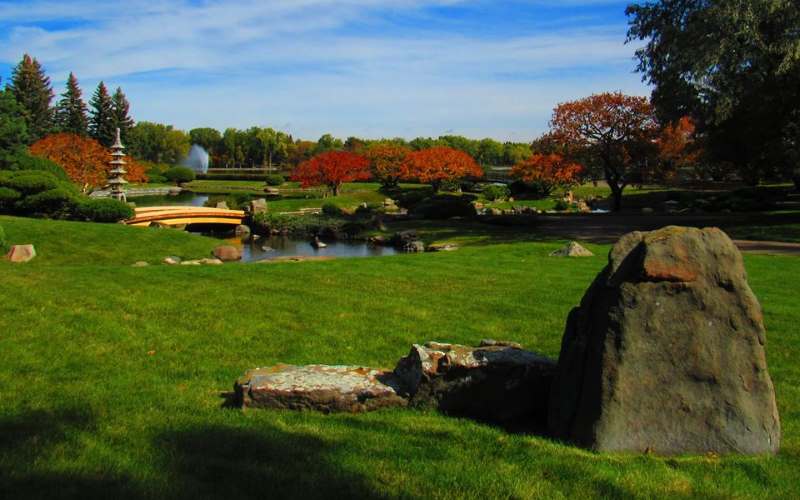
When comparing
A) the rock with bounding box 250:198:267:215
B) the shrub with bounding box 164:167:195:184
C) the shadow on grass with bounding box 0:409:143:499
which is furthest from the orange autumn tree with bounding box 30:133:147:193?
the shadow on grass with bounding box 0:409:143:499

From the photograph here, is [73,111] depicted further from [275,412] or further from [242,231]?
[275,412]

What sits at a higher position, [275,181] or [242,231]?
[275,181]

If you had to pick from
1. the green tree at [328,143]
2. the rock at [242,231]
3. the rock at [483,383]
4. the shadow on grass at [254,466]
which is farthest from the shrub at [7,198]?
the green tree at [328,143]

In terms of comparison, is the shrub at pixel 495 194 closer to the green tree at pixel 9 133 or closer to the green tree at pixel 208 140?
the green tree at pixel 9 133

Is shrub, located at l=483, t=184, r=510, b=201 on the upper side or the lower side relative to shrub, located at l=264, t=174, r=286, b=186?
lower

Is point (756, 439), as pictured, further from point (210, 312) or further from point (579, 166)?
point (579, 166)

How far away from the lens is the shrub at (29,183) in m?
25.8

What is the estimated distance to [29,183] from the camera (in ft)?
84.8

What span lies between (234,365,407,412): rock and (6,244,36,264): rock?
1474cm

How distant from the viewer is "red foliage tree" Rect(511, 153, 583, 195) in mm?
40531

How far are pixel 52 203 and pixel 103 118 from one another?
191 feet

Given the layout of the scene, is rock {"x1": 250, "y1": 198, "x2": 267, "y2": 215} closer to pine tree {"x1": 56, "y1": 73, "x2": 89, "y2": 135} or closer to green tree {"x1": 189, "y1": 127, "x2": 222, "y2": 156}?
pine tree {"x1": 56, "y1": 73, "x2": 89, "y2": 135}

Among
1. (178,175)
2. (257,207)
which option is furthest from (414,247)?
(178,175)

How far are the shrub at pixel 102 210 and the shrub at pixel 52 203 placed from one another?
14.5 inches
